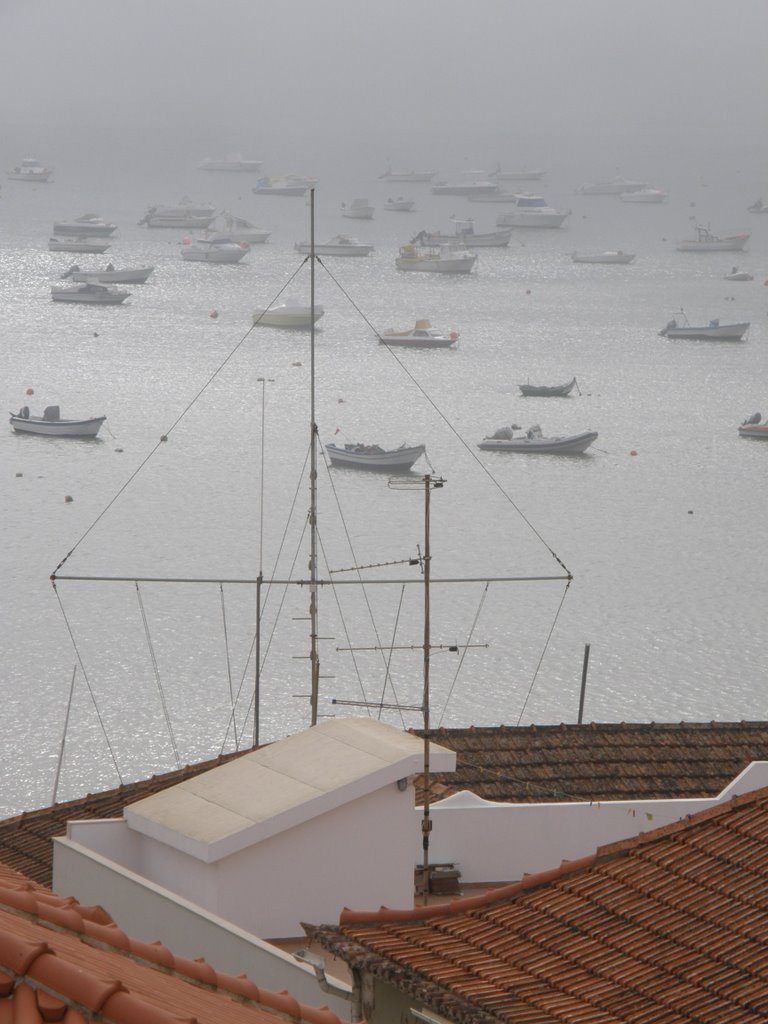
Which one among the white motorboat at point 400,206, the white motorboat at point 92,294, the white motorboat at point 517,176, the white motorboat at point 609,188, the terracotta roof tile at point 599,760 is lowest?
the terracotta roof tile at point 599,760

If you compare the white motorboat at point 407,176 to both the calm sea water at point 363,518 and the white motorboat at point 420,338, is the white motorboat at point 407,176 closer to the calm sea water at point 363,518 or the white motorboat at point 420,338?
the calm sea water at point 363,518

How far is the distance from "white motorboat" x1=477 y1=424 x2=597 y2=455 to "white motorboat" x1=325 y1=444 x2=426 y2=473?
3.15 metres

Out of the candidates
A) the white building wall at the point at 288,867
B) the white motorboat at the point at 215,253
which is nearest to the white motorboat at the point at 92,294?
the white motorboat at the point at 215,253

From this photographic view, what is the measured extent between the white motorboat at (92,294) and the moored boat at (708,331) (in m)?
16.7

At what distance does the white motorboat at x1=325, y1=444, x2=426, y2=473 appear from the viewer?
102 ft

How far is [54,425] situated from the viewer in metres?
34.7

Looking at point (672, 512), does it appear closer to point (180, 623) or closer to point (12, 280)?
point (180, 623)

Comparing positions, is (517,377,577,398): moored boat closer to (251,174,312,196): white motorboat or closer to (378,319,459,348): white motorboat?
(378,319,459,348): white motorboat

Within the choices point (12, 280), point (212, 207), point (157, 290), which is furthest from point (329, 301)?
point (212, 207)

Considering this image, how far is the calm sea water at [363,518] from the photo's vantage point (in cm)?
1873

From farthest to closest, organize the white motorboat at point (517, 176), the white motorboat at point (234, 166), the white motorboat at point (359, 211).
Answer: the white motorboat at point (234, 166) → the white motorboat at point (517, 176) → the white motorboat at point (359, 211)

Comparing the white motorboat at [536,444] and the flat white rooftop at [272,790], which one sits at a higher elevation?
the white motorboat at [536,444]

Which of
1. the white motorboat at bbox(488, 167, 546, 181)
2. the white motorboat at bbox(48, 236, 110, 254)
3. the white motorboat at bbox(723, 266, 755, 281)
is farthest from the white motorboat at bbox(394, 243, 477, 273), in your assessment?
the white motorboat at bbox(488, 167, 546, 181)

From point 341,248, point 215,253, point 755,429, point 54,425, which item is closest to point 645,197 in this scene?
point 341,248
